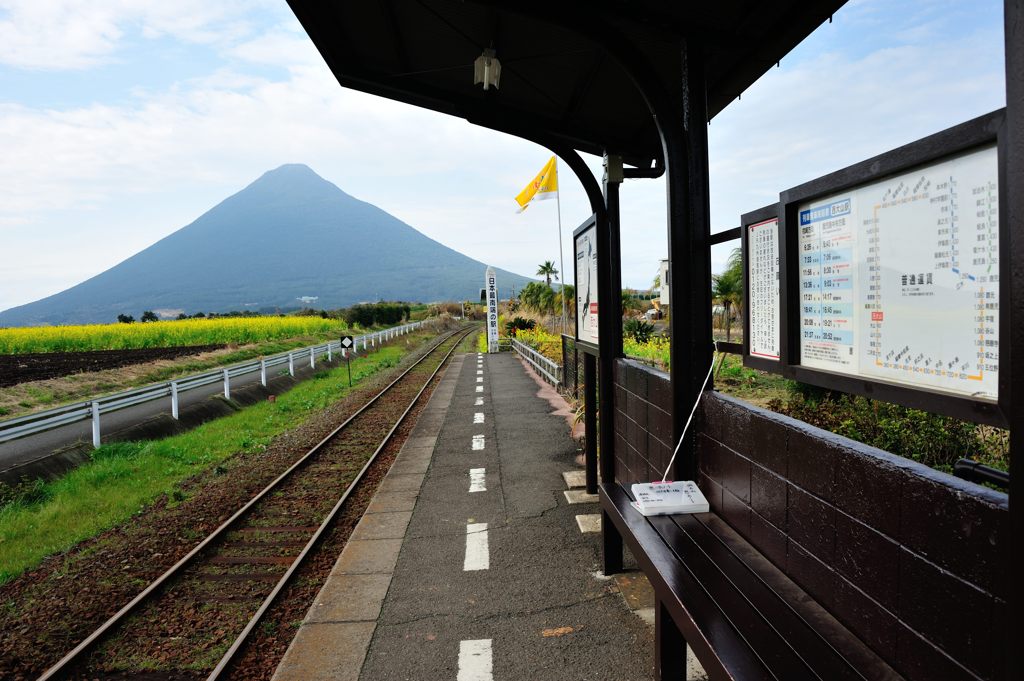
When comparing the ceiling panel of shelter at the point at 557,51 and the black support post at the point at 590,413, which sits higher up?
the ceiling panel of shelter at the point at 557,51

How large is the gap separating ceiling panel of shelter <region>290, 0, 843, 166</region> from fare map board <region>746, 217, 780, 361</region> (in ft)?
3.96

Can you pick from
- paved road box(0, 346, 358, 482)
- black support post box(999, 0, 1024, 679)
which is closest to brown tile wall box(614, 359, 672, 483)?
black support post box(999, 0, 1024, 679)

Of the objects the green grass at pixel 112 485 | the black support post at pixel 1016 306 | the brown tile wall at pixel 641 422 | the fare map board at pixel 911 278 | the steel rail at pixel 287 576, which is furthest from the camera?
the green grass at pixel 112 485

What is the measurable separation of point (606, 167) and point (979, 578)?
14.4 feet

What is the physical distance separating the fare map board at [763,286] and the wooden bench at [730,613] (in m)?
0.93

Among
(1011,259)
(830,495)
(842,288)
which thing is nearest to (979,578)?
(830,495)

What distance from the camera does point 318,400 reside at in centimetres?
1570

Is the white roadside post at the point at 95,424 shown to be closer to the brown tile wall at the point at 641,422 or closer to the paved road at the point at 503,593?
the paved road at the point at 503,593

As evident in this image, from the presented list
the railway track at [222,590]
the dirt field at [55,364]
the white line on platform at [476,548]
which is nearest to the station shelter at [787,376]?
the white line on platform at [476,548]

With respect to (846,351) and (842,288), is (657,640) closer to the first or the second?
(846,351)

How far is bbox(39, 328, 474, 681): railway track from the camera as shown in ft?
12.7

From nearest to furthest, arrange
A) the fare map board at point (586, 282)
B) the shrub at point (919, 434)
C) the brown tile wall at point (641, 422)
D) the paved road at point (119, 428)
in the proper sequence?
the brown tile wall at point (641, 422) → the shrub at point (919, 434) → the fare map board at point (586, 282) → the paved road at point (119, 428)

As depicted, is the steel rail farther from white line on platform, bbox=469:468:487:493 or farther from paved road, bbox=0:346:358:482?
paved road, bbox=0:346:358:482

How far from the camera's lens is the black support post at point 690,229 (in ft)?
10.9
